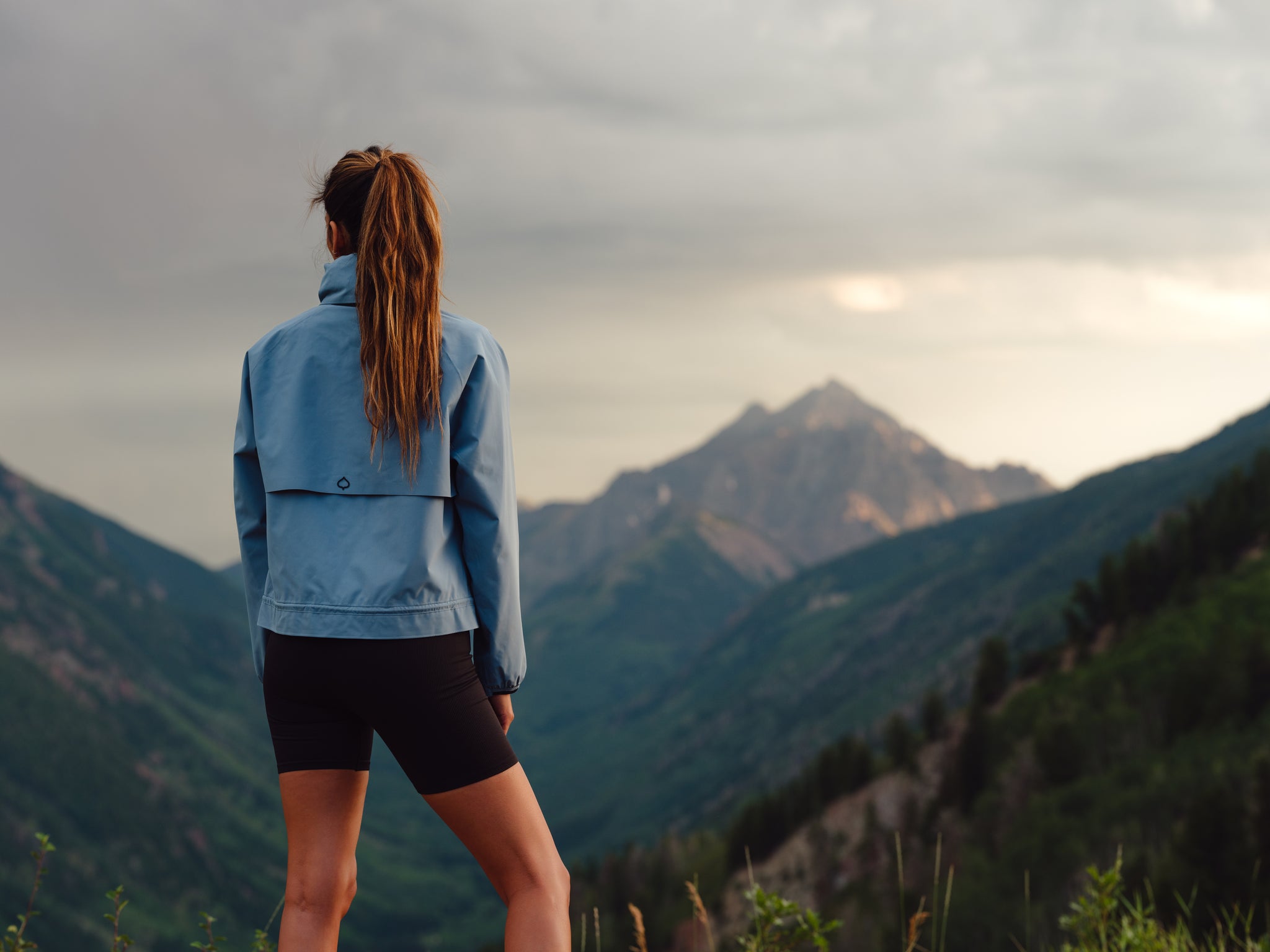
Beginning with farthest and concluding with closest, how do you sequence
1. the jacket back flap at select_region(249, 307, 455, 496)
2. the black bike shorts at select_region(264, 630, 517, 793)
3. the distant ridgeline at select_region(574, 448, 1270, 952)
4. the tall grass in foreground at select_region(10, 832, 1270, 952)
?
1. the distant ridgeline at select_region(574, 448, 1270, 952)
2. the tall grass in foreground at select_region(10, 832, 1270, 952)
3. the jacket back flap at select_region(249, 307, 455, 496)
4. the black bike shorts at select_region(264, 630, 517, 793)

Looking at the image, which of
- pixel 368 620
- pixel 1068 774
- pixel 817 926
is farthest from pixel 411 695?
pixel 1068 774

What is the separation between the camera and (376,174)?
3.33m

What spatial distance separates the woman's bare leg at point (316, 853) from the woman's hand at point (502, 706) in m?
0.46

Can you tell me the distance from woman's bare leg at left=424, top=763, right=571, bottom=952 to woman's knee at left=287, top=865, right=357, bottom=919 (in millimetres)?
483

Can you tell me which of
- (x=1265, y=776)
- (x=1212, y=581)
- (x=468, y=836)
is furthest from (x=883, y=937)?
(x=468, y=836)

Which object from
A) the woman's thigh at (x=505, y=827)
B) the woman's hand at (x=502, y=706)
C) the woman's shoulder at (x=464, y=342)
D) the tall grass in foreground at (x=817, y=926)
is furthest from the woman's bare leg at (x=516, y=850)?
the woman's shoulder at (x=464, y=342)

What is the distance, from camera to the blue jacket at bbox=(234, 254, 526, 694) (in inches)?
121

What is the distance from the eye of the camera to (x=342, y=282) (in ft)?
11.0

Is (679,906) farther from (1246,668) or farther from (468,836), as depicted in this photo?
(468,836)

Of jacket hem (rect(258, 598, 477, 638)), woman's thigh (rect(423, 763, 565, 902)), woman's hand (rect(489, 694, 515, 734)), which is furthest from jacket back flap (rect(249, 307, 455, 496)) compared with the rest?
woman's thigh (rect(423, 763, 565, 902))

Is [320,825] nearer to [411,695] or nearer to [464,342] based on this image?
[411,695]

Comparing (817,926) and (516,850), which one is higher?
(516,850)

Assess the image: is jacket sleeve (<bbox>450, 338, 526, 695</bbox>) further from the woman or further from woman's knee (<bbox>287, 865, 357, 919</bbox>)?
woman's knee (<bbox>287, 865, 357, 919</bbox>)

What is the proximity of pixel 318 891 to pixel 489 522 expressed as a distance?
1.33 meters
